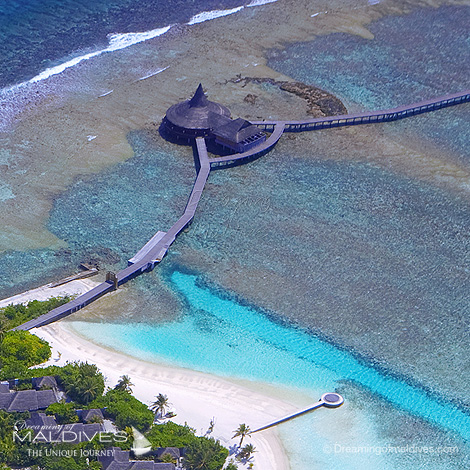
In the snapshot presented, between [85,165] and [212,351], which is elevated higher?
[85,165]

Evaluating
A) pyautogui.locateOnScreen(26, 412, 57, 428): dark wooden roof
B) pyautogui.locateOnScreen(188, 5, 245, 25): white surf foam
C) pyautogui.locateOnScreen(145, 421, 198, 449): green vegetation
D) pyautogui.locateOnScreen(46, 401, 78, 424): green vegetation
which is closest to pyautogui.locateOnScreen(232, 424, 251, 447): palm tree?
pyautogui.locateOnScreen(145, 421, 198, 449): green vegetation

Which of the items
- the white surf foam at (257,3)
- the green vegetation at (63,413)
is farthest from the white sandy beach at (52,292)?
the white surf foam at (257,3)

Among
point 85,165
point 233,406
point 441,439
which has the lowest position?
point 441,439

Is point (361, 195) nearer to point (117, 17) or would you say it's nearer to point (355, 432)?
point (355, 432)

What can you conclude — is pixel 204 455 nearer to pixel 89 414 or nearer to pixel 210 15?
pixel 89 414

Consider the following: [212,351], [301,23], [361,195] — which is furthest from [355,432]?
[301,23]

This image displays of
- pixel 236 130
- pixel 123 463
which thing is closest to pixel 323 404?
pixel 123 463

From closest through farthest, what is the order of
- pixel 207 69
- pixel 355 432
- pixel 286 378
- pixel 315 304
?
pixel 355 432 → pixel 286 378 → pixel 315 304 → pixel 207 69
